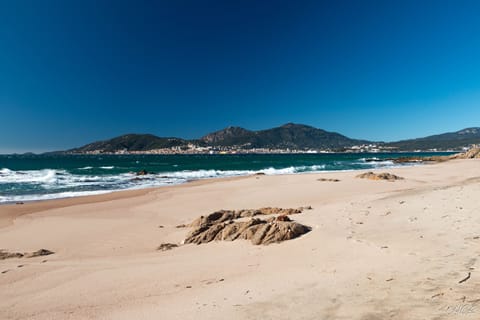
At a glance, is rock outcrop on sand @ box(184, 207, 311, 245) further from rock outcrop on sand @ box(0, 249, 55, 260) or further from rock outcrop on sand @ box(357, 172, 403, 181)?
rock outcrop on sand @ box(357, 172, 403, 181)

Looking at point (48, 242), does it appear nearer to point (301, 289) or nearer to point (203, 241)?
point (203, 241)

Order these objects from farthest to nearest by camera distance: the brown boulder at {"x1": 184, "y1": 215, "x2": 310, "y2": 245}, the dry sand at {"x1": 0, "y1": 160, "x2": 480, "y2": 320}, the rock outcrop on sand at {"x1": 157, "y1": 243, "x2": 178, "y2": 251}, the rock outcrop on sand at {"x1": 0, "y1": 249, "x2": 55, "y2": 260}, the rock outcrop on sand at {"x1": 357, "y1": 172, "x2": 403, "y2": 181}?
the rock outcrop on sand at {"x1": 357, "y1": 172, "x2": 403, "y2": 181}
the rock outcrop on sand at {"x1": 157, "y1": 243, "x2": 178, "y2": 251}
the rock outcrop on sand at {"x1": 0, "y1": 249, "x2": 55, "y2": 260}
the brown boulder at {"x1": 184, "y1": 215, "x2": 310, "y2": 245}
the dry sand at {"x1": 0, "y1": 160, "x2": 480, "y2": 320}

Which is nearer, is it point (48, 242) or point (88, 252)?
point (88, 252)

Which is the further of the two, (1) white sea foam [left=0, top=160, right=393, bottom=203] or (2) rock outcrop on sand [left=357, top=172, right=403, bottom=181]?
(2) rock outcrop on sand [left=357, top=172, right=403, bottom=181]

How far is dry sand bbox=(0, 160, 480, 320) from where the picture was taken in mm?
3465

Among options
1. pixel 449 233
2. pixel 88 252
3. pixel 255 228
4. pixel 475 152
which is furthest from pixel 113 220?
pixel 475 152

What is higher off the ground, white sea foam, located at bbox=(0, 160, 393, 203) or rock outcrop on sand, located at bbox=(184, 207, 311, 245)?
white sea foam, located at bbox=(0, 160, 393, 203)

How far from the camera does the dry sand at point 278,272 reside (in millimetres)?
3465

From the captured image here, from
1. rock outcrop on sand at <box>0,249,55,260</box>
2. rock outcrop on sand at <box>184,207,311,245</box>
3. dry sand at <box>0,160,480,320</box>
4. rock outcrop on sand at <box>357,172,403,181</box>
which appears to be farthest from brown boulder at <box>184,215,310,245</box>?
rock outcrop on sand at <box>357,172,403,181</box>

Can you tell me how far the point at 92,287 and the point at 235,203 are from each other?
10728mm

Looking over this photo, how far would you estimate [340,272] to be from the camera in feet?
14.6

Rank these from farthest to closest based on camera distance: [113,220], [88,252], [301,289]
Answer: [113,220]
[88,252]
[301,289]

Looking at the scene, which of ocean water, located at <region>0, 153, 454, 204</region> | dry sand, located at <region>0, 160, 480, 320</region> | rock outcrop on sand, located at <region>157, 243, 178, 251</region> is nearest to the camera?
dry sand, located at <region>0, 160, 480, 320</region>

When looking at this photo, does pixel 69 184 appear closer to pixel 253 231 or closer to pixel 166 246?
pixel 166 246
